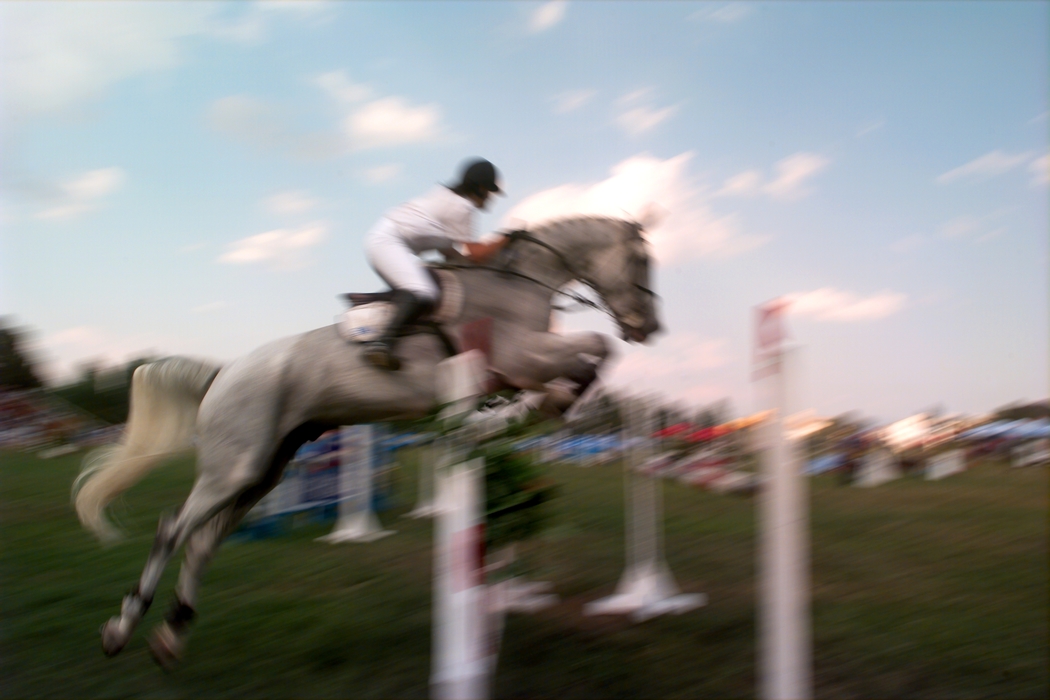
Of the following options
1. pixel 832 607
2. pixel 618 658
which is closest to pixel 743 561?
pixel 832 607

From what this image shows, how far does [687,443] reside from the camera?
30.8ft

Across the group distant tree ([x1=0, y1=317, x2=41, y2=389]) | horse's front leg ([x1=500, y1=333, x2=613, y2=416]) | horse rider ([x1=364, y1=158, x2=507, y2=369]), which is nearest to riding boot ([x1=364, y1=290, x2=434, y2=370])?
horse rider ([x1=364, y1=158, x2=507, y2=369])

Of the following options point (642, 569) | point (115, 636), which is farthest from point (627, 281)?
point (115, 636)

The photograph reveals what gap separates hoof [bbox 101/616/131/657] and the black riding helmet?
210 centimetres

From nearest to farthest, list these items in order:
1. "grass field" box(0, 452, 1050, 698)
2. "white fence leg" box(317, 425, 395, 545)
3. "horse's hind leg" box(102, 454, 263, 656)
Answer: "grass field" box(0, 452, 1050, 698) → "horse's hind leg" box(102, 454, 263, 656) → "white fence leg" box(317, 425, 395, 545)

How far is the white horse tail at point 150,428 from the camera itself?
336 centimetres

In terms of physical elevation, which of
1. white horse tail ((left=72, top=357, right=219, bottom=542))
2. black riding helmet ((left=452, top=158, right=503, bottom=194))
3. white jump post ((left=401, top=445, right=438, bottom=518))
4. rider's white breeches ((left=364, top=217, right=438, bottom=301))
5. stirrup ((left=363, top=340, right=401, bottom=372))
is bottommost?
white jump post ((left=401, top=445, right=438, bottom=518))

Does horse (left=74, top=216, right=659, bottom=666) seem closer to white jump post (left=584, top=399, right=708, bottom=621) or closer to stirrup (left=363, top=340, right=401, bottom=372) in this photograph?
stirrup (left=363, top=340, right=401, bottom=372)

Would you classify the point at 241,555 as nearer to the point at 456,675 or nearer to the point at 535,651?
the point at 535,651

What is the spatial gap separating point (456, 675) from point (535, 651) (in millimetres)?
1347

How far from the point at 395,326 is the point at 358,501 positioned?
3.00 meters

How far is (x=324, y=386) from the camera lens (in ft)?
9.95

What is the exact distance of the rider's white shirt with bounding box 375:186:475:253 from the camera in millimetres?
3061

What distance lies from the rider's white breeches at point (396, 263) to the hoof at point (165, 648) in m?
1.57
